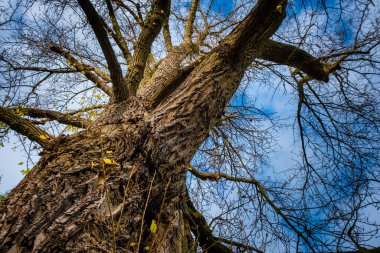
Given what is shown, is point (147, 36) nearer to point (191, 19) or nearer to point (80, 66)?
point (80, 66)

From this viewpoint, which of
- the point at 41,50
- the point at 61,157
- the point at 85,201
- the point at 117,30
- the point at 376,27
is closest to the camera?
the point at 85,201

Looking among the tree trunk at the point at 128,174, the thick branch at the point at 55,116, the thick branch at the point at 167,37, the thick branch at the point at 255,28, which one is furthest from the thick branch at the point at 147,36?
the thick branch at the point at 167,37

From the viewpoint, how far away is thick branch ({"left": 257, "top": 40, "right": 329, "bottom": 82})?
289cm

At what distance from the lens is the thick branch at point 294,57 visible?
289 cm

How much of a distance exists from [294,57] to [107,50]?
228 centimetres

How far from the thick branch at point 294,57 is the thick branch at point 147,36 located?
1.24 m

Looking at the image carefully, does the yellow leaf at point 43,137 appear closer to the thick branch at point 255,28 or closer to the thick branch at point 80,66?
the thick branch at point 80,66

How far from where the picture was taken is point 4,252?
3.44 ft

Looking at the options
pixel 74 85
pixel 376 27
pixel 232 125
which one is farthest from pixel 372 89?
pixel 74 85

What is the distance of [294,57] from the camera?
3059 millimetres

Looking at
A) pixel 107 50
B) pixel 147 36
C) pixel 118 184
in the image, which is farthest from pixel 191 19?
pixel 118 184

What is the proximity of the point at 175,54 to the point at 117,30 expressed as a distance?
1.58 metres

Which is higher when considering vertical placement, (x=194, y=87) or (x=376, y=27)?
(x=376, y=27)

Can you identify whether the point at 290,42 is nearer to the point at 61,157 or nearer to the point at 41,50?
the point at 61,157
